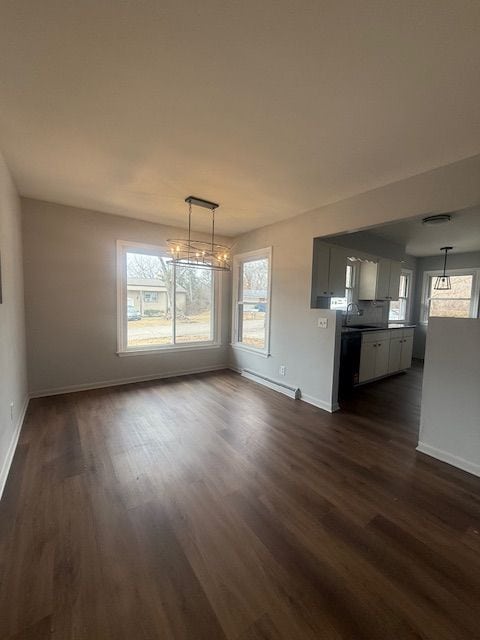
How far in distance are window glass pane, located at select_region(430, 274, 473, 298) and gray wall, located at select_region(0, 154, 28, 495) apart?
8.12m

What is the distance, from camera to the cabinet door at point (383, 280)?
5.08 metres

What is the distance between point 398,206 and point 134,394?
13.2 ft

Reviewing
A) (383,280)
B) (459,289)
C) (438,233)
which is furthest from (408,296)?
(438,233)

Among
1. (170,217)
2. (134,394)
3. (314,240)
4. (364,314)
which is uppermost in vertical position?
(170,217)

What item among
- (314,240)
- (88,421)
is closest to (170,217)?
(314,240)

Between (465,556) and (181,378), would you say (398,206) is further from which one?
(181,378)

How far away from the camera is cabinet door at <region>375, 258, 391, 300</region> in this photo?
16.7 ft

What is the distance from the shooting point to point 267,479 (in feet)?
6.88

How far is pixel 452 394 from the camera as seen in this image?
2396 millimetres

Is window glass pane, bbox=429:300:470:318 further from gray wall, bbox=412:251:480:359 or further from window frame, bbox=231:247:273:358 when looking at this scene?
window frame, bbox=231:247:273:358

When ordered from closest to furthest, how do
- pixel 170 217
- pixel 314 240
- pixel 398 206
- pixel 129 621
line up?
pixel 129 621 < pixel 398 206 < pixel 314 240 < pixel 170 217

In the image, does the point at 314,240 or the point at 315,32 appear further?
the point at 314,240

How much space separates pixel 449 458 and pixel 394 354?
300cm

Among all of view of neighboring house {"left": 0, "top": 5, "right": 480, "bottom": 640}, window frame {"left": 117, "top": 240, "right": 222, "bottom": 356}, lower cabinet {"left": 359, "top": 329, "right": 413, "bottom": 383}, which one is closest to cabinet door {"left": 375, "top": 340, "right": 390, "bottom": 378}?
lower cabinet {"left": 359, "top": 329, "right": 413, "bottom": 383}
